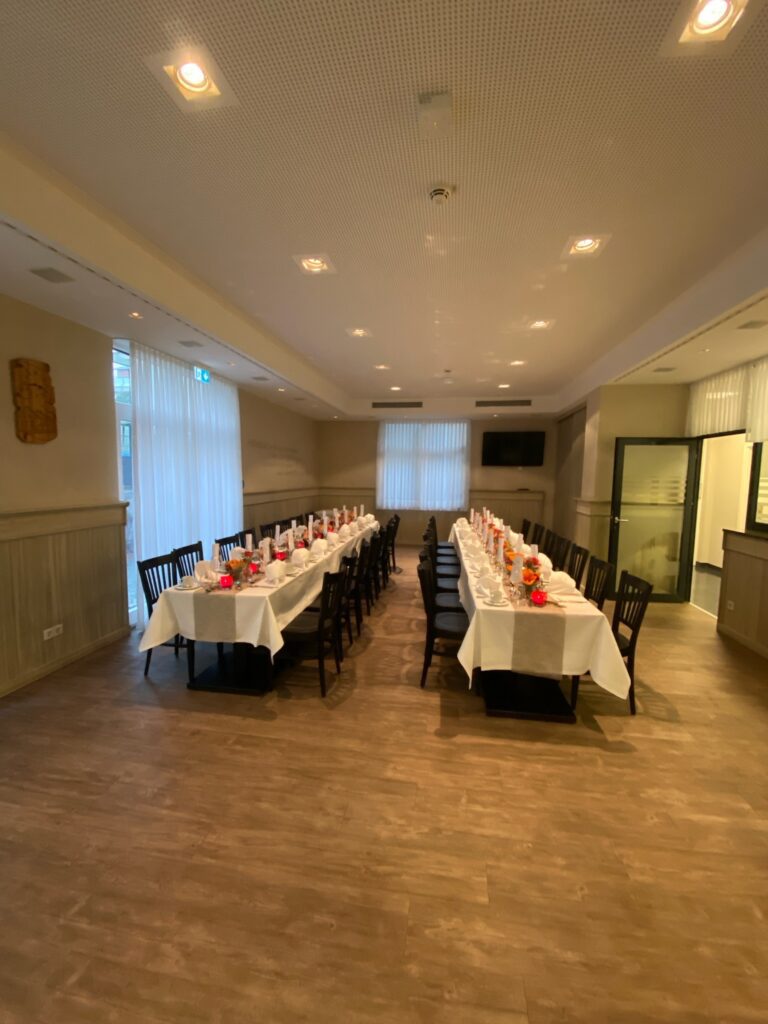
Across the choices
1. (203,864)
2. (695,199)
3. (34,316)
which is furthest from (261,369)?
(203,864)

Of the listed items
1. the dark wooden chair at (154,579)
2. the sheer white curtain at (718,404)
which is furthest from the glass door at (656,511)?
the dark wooden chair at (154,579)

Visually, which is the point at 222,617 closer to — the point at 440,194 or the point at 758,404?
the point at 440,194

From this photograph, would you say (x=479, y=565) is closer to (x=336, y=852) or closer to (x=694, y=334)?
(x=336, y=852)

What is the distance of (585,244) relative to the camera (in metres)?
2.91

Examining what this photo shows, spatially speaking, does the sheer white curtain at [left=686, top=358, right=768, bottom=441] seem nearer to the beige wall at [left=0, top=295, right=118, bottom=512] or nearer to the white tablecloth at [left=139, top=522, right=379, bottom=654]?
the white tablecloth at [left=139, top=522, right=379, bottom=654]

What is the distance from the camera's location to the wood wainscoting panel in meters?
3.19

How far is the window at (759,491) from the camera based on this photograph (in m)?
4.23

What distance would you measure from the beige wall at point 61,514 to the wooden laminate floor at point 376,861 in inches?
25.5

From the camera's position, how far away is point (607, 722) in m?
2.86

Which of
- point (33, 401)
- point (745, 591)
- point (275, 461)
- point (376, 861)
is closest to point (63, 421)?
point (33, 401)

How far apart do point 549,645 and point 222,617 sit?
7.56 feet

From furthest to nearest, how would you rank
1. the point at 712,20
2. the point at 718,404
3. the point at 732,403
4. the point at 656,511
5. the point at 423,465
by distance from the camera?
the point at 423,465
the point at 656,511
the point at 718,404
the point at 732,403
the point at 712,20

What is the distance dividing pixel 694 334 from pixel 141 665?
560cm

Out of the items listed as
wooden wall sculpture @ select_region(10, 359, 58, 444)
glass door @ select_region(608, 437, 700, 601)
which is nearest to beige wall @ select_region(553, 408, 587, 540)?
glass door @ select_region(608, 437, 700, 601)
